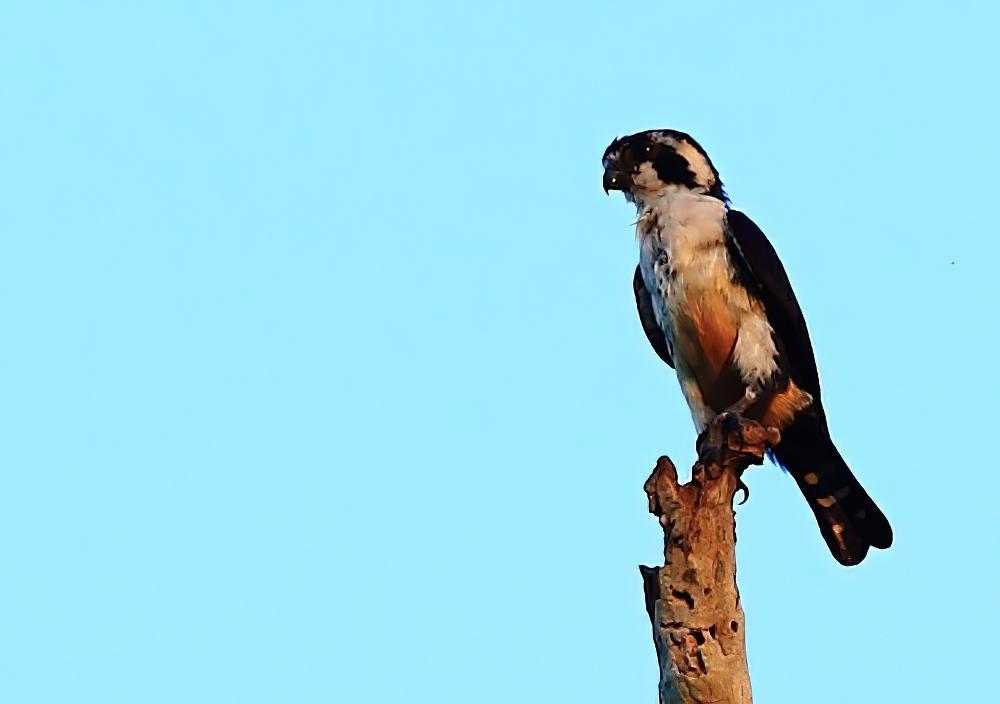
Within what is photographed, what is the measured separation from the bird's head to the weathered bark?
215cm

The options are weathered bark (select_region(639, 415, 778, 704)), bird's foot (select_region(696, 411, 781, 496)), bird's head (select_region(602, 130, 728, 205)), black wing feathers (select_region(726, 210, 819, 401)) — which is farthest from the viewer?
bird's head (select_region(602, 130, 728, 205))

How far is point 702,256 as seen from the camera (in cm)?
618

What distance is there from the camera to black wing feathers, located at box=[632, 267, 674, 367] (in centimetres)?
667

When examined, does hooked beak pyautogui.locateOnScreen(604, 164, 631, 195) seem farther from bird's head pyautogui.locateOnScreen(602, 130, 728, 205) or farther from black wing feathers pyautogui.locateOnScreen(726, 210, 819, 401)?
black wing feathers pyautogui.locateOnScreen(726, 210, 819, 401)

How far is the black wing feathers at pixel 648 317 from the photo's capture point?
6668 millimetres

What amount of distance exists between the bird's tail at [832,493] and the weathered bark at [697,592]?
1680 mm

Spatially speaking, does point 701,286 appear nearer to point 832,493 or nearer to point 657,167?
point 657,167

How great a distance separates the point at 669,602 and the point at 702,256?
2.05m

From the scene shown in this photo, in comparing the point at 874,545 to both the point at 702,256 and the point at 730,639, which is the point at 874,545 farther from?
the point at 730,639

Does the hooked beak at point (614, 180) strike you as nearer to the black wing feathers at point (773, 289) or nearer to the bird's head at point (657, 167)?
the bird's head at point (657, 167)

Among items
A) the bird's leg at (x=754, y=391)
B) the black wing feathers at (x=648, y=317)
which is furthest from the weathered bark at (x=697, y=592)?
the black wing feathers at (x=648, y=317)

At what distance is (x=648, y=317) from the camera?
670 centimetres

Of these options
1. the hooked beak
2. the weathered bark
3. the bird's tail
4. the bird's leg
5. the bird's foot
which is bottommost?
the weathered bark

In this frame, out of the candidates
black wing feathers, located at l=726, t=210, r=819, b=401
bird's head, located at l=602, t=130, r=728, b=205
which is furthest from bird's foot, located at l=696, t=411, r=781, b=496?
bird's head, located at l=602, t=130, r=728, b=205
